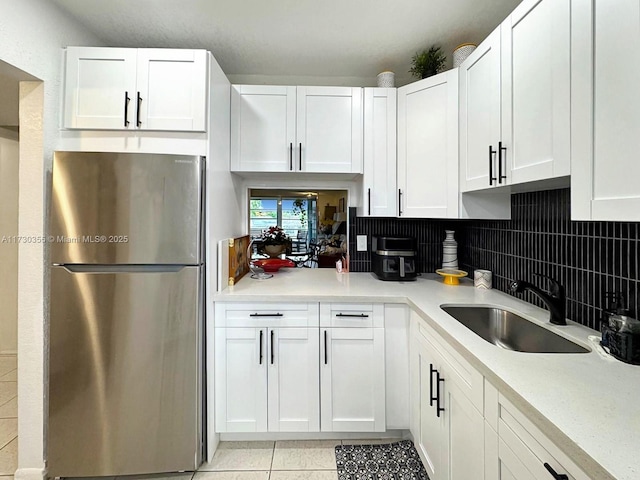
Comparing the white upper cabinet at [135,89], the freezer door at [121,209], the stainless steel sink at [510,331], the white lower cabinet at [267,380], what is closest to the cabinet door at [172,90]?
the white upper cabinet at [135,89]

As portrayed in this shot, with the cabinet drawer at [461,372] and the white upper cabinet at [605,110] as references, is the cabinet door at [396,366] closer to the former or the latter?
the cabinet drawer at [461,372]

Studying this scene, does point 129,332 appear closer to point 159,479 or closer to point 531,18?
point 159,479

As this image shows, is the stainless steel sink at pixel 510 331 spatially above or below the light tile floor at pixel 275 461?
above

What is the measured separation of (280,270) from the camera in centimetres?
251

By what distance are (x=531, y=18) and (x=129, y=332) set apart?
7.69ft

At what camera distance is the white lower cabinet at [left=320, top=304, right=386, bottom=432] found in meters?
1.79

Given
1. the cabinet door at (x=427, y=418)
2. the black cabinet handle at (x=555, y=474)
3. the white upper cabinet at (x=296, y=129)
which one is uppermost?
the white upper cabinet at (x=296, y=129)

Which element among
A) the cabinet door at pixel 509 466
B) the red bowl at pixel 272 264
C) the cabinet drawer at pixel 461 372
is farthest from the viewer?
the red bowl at pixel 272 264

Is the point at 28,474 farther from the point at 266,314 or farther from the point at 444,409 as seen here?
the point at 444,409

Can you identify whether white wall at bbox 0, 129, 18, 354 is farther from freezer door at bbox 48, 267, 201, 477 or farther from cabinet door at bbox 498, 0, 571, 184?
cabinet door at bbox 498, 0, 571, 184

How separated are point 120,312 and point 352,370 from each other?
1322 mm

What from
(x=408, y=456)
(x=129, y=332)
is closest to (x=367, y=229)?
(x=408, y=456)

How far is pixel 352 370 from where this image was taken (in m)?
1.79

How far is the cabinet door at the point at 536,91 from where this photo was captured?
3.46 ft
